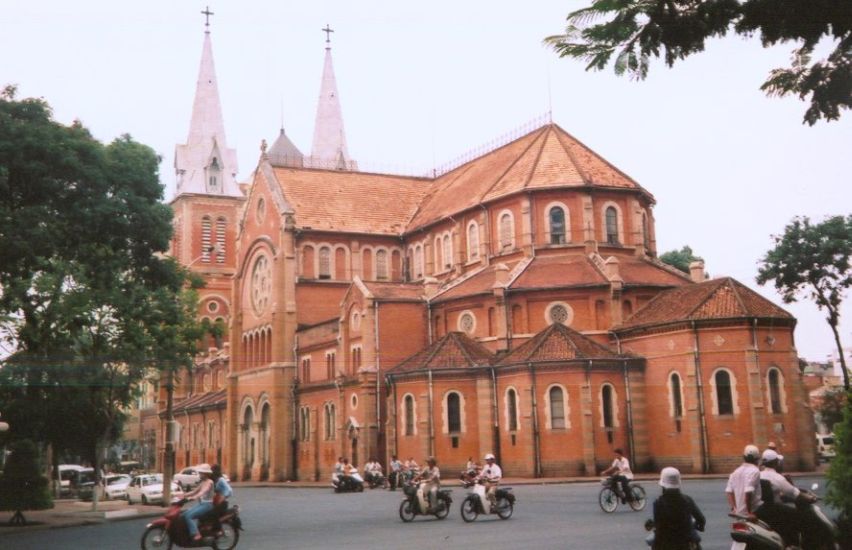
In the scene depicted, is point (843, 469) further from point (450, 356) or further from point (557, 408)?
point (450, 356)

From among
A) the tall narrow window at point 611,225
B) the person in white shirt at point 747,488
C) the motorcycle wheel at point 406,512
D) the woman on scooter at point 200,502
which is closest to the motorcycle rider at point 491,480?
the motorcycle wheel at point 406,512

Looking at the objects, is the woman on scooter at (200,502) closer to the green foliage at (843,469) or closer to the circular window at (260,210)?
the green foliage at (843,469)

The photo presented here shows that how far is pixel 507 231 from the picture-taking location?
5228 centimetres

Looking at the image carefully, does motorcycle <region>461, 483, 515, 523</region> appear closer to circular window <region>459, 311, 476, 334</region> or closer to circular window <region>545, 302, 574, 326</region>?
circular window <region>545, 302, 574, 326</region>

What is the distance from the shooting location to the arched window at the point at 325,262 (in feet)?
Result: 194

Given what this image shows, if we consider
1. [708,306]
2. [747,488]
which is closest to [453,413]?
[708,306]

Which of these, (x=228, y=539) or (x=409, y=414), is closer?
(x=228, y=539)

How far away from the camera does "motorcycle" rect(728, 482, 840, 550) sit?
972cm

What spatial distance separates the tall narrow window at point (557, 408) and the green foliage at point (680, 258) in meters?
36.1

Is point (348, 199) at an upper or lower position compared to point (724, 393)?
upper

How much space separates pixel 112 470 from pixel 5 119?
66.4 metres

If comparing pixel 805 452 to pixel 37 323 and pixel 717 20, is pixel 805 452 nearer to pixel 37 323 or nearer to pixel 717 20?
pixel 37 323

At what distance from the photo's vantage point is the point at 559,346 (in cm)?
4328

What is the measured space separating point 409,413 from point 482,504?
2432cm
